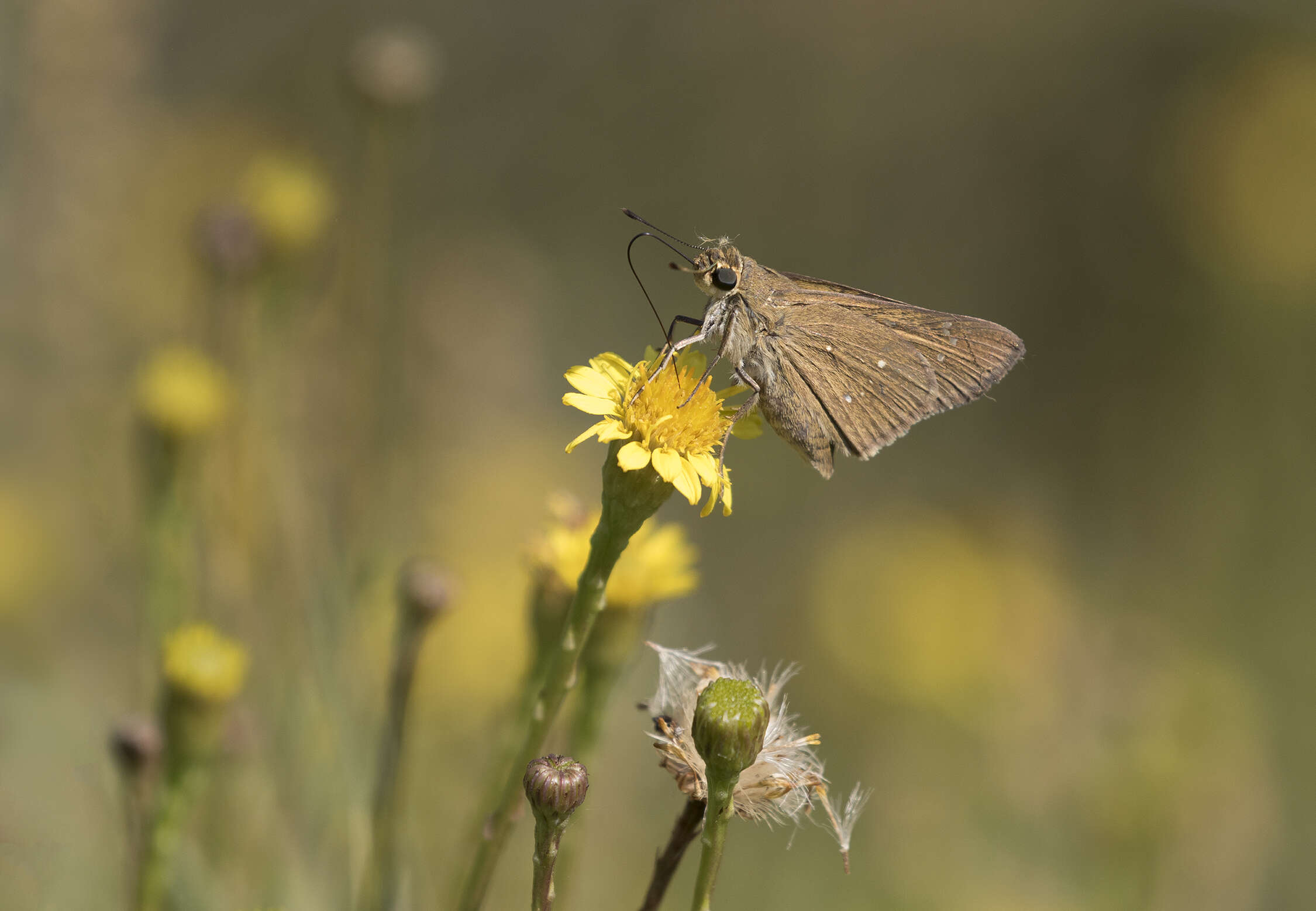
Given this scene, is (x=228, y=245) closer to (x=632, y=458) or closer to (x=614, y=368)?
(x=614, y=368)

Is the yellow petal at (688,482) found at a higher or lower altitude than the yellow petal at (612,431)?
lower

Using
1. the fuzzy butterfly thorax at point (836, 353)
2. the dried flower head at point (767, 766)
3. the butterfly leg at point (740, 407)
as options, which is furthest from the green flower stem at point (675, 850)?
the fuzzy butterfly thorax at point (836, 353)

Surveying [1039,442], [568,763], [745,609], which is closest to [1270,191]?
[1039,442]

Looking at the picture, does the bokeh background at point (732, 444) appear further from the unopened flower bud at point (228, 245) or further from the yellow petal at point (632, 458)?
the yellow petal at point (632, 458)

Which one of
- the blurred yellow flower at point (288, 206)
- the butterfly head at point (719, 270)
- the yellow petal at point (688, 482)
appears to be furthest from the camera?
the blurred yellow flower at point (288, 206)

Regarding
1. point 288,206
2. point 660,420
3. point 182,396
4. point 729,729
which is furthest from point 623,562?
point 288,206
